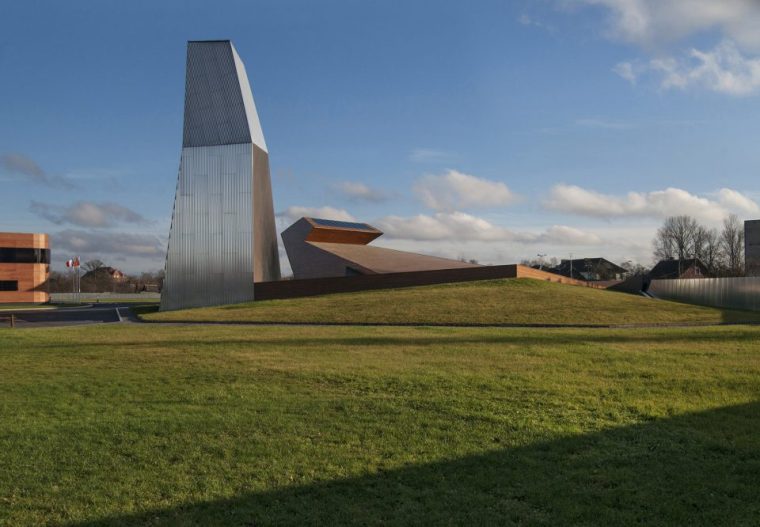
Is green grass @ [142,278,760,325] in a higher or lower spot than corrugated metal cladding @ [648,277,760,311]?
lower

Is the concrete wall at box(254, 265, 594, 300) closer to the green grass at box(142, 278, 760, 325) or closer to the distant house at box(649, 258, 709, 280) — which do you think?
the green grass at box(142, 278, 760, 325)

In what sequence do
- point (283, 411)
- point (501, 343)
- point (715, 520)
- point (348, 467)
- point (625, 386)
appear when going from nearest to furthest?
point (715, 520), point (348, 467), point (283, 411), point (625, 386), point (501, 343)

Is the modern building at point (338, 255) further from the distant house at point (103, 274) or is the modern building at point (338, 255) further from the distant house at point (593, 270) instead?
the distant house at point (103, 274)

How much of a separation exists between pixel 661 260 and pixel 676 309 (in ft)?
203

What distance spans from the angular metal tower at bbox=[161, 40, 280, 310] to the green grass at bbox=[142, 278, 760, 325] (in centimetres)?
346

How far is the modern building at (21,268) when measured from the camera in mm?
66438

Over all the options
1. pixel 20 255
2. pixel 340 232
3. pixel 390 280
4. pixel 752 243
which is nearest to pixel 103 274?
pixel 20 255

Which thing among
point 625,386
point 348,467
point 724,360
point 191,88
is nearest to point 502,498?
point 348,467

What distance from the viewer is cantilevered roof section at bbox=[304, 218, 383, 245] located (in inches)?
1853

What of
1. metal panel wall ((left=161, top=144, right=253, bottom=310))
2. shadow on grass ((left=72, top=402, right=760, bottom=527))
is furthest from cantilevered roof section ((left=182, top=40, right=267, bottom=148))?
shadow on grass ((left=72, top=402, right=760, bottom=527))

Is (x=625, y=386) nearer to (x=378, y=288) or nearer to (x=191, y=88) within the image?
(x=378, y=288)

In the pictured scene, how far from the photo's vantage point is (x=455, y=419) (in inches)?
305

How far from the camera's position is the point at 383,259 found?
152 ft

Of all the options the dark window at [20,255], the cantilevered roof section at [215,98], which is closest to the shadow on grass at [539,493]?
the cantilevered roof section at [215,98]
